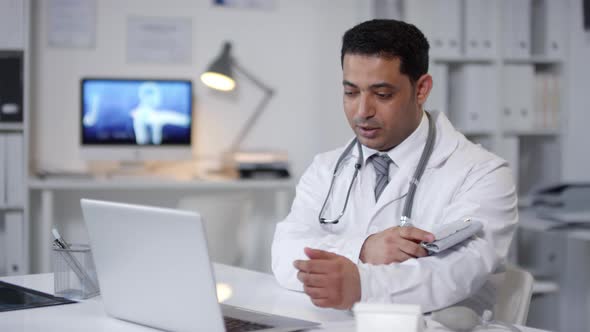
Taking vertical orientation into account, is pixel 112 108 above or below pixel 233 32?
below

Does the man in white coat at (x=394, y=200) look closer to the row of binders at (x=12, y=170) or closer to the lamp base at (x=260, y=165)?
the lamp base at (x=260, y=165)

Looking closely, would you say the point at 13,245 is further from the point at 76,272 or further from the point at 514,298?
the point at 514,298

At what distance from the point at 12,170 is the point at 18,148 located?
106mm

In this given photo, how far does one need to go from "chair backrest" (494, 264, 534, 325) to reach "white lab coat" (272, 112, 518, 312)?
28 mm

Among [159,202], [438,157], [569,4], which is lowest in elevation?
[159,202]

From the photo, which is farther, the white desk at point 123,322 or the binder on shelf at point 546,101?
the binder on shelf at point 546,101

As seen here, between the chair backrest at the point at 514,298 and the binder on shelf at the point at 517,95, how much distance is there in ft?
6.85

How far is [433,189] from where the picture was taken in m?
1.81

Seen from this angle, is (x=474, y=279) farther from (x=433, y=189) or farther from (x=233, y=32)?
(x=233, y=32)

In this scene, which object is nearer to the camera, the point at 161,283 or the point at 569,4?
the point at 161,283

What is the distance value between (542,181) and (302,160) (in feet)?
4.06

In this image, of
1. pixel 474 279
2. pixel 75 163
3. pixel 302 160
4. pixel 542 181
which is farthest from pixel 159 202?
Answer: pixel 474 279

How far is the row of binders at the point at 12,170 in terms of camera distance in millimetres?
3551

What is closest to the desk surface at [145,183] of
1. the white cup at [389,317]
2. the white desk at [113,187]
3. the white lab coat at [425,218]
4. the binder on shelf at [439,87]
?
the white desk at [113,187]
